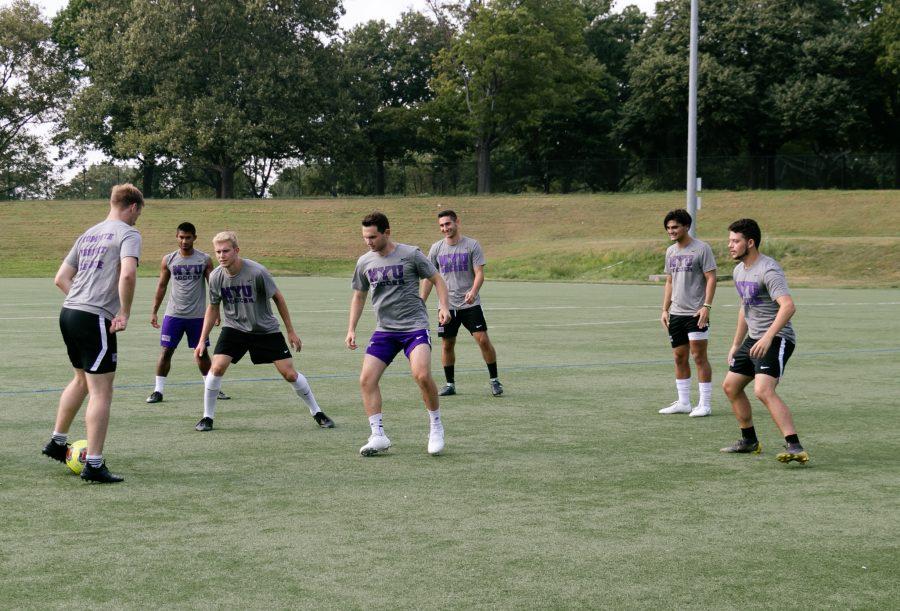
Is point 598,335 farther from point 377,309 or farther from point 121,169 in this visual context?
point 121,169

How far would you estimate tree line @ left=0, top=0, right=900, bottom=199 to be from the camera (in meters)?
65.6

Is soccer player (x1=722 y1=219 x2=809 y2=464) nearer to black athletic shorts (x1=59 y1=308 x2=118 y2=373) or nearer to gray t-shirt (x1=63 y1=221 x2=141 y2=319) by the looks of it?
gray t-shirt (x1=63 y1=221 x2=141 y2=319)

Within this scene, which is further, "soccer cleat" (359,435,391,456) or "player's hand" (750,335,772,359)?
"soccer cleat" (359,435,391,456)

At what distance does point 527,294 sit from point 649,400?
20.4 metres

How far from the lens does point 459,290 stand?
12.8 meters

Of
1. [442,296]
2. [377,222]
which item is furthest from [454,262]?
[377,222]

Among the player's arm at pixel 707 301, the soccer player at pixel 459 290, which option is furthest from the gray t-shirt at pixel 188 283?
the player's arm at pixel 707 301

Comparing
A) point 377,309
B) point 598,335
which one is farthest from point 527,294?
point 377,309

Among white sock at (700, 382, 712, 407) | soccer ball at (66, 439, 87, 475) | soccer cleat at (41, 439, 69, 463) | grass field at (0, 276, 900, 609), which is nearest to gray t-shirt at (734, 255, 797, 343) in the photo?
grass field at (0, 276, 900, 609)

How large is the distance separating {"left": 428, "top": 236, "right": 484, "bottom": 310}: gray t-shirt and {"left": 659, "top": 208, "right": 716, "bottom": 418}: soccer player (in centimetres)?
244

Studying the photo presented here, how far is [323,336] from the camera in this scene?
1917 cm

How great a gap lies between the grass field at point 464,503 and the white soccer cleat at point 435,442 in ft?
0.65

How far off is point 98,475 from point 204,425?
2375 mm

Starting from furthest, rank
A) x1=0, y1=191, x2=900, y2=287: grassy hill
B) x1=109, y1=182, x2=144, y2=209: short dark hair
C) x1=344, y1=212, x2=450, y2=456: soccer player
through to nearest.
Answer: x1=0, y1=191, x2=900, y2=287: grassy hill < x1=344, y1=212, x2=450, y2=456: soccer player < x1=109, y1=182, x2=144, y2=209: short dark hair
